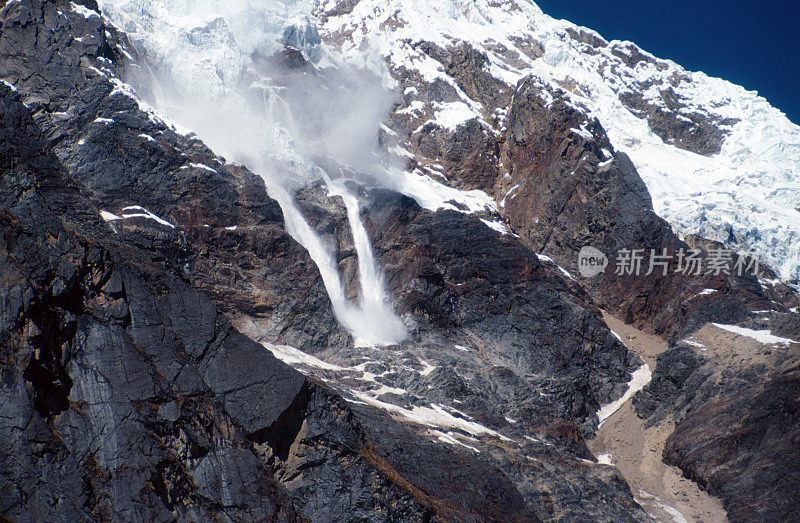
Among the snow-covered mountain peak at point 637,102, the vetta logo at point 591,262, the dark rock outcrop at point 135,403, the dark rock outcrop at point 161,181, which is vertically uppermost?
the snow-covered mountain peak at point 637,102

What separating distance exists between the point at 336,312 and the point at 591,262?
4938 centimetres

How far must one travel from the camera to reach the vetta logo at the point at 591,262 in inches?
4326

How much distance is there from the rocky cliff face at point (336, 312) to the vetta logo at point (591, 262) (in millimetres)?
1888

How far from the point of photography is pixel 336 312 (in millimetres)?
82188

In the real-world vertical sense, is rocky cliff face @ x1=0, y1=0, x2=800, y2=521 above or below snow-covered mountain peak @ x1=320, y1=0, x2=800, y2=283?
below

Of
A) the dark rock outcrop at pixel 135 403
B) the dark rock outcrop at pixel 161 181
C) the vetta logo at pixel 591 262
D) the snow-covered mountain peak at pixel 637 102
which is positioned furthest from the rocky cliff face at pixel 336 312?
the vetta logo at pixel 591 262

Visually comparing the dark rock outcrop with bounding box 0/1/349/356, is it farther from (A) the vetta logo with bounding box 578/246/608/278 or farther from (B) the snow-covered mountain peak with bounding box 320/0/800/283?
(B) the snow-covered mountain peak with bounding box 320/0/800/283

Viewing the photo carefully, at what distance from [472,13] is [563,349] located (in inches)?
4425

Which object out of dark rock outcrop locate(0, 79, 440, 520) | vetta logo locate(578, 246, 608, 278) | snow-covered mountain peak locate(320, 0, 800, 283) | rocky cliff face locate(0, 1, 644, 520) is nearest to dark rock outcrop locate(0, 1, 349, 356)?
rocky cliff face locate(0, 1, 644, 520)

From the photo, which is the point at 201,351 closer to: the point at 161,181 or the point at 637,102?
the point at 161,181

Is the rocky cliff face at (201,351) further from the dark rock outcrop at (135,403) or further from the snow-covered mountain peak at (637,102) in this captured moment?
the snow-covered mountain peak at (637,102)

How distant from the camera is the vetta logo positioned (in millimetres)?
109875

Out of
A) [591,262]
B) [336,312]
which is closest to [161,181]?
[336,312]

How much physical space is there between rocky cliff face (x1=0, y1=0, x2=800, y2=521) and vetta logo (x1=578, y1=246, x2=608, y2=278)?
189 centimetres
